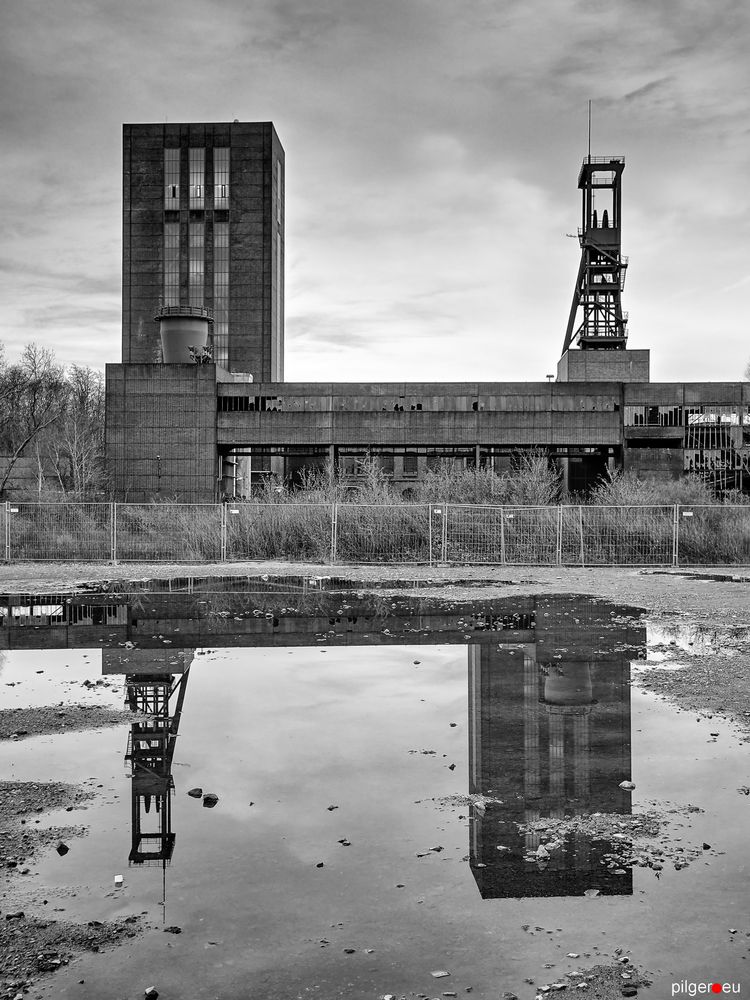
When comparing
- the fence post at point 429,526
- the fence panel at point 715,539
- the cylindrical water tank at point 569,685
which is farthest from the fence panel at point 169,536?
the cylindrical water tank at point 569,685

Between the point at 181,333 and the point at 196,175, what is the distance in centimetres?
6404

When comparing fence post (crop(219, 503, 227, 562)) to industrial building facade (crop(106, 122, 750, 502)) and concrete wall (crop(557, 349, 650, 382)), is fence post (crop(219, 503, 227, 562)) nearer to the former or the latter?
→ industrial building facade (crop(106, 122, 750, 502))

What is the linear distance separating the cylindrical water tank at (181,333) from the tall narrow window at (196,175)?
198ft

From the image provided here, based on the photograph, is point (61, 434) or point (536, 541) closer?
point (536, 541)

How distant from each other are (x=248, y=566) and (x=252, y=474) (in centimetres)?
8444

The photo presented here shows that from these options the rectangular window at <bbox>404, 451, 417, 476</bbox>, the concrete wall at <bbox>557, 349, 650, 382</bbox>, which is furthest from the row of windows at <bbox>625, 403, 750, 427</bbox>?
the rectangular window at <bbox>404, 451, 417, 476</bbox>

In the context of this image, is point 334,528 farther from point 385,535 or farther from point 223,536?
point 223,536

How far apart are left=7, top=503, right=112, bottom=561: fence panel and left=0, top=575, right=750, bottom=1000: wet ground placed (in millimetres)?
20302

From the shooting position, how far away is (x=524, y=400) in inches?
3270

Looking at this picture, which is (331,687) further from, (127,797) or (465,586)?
(465,586)

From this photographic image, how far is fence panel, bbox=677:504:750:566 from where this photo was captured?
1291 inches

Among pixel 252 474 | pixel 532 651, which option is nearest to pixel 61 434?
pixel 252 474

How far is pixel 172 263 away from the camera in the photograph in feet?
465

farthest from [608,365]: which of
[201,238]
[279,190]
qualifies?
[279,190]
